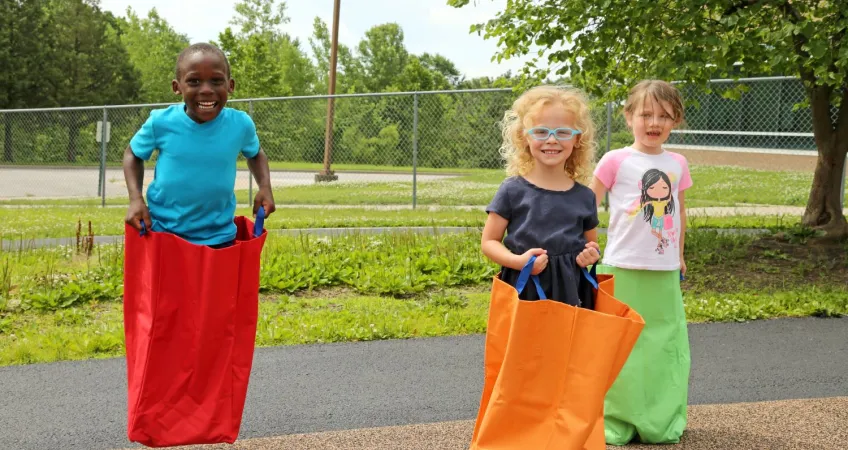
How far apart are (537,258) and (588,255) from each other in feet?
0.69

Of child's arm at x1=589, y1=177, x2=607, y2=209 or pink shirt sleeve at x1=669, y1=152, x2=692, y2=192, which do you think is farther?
pink shirt sleeve at x1=669, y1=152, x2=692, y2=192

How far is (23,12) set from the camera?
134ft

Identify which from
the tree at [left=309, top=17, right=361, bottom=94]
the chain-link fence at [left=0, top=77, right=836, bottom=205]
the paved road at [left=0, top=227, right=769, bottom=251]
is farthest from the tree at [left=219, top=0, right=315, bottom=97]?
the paved road at [left=0, top=227, right=769, bottom=251]

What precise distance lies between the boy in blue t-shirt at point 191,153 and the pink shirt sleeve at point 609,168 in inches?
60.3

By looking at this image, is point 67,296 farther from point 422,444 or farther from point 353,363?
point 422,444

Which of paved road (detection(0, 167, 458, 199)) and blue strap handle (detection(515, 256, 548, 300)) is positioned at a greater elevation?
blue strap handle (detection(515, 256, 548, 300))

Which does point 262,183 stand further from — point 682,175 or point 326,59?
point 326,59

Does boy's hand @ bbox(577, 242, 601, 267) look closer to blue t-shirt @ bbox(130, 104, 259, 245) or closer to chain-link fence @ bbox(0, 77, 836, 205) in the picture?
blue t-shirt @ bbox(130, 104, 259, 245)

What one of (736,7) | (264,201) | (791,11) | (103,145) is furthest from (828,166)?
(103,145)

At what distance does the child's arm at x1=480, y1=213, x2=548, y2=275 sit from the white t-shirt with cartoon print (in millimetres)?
767

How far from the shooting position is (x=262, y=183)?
376 cm

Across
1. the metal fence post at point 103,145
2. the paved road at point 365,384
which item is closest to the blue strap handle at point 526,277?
the paved road at point 365,384

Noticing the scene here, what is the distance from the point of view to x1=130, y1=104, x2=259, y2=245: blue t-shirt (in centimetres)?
349

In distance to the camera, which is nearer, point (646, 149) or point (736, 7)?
point (646, 149)
